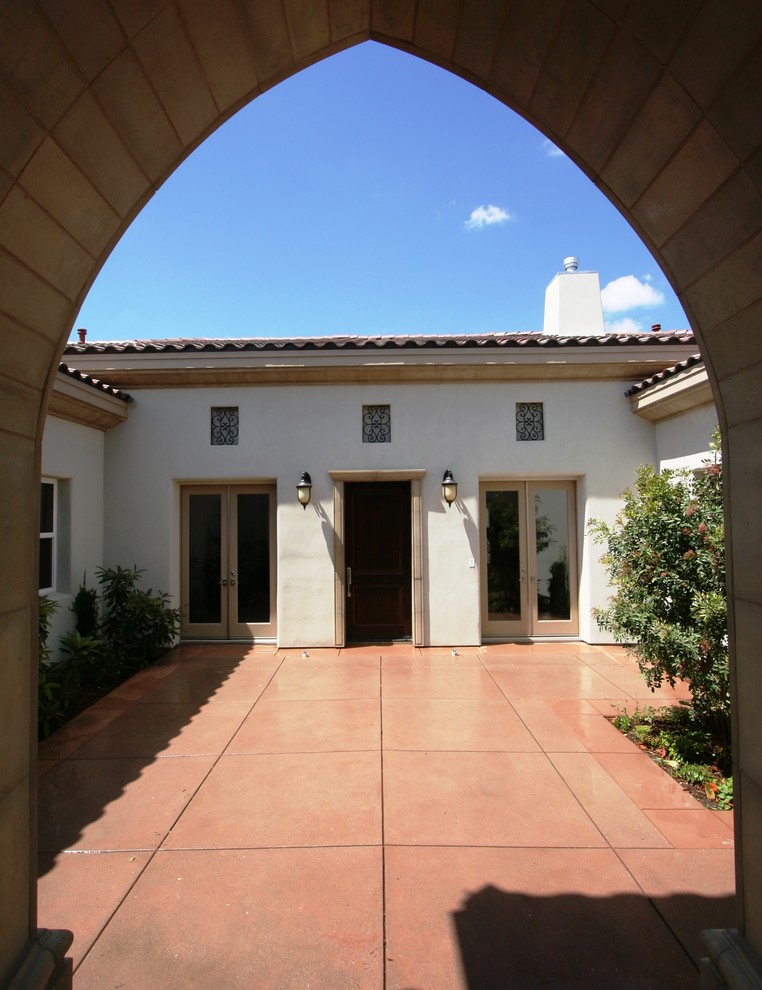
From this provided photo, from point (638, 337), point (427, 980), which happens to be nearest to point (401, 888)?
point (427, 980)

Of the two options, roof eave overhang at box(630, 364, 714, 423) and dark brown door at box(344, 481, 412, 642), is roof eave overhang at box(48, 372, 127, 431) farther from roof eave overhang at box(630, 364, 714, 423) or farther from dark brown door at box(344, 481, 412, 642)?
roof eave overhang at box(630, 364, 714, 423)

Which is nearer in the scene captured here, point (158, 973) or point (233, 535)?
point (158, 973)

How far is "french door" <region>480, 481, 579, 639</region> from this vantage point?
8.58 metres

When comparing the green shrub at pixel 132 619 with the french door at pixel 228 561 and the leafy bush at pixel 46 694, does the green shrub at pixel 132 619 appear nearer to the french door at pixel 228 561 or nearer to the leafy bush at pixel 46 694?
the french door at pixel 228 561

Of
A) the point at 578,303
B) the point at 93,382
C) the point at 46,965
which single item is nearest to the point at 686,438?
the point at 578,303

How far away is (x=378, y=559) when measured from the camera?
8.73m

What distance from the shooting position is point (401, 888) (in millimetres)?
2992

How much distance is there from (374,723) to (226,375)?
5516 mm

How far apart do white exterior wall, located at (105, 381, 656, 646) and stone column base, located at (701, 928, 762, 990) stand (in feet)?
20.2

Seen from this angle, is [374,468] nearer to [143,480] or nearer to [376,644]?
[376,644]

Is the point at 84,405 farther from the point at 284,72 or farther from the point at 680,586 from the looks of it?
the point at 680,586

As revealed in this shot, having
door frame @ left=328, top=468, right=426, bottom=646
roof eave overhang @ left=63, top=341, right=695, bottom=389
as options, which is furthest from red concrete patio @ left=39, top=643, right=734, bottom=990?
roof eave overhang @ left=63, top=341, right=695, bottom=389

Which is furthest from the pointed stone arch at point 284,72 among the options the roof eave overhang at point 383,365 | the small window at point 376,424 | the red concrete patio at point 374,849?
the small window at point 376,424

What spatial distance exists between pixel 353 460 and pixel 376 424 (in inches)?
26.3
